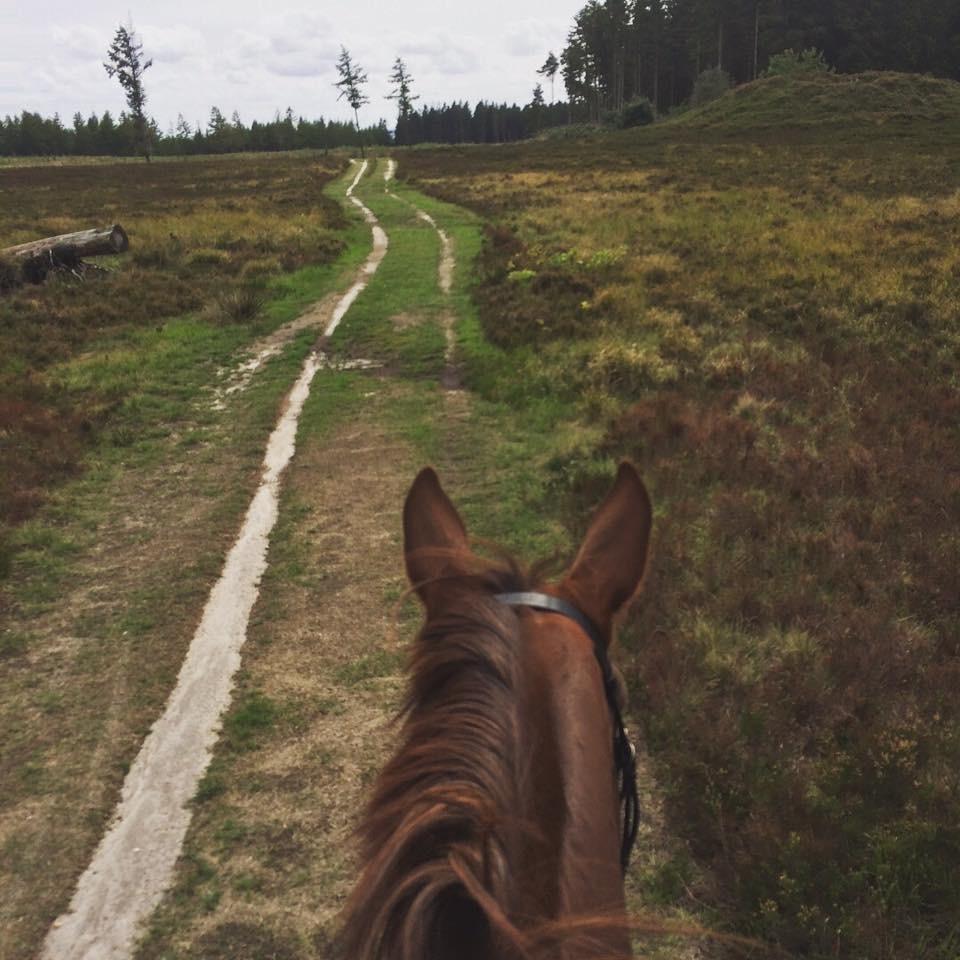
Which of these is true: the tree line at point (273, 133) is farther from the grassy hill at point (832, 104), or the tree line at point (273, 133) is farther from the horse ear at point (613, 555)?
the horse ear at point (613, 555)

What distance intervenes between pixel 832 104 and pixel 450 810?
64120mm

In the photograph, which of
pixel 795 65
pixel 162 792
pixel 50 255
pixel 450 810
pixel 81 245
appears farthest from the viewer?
pixel 795 65

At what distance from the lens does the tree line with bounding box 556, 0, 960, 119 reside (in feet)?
234

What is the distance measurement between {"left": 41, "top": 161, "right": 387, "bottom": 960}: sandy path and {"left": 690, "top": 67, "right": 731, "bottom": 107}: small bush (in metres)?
74.0

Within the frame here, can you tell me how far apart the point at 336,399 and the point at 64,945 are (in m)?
7.47

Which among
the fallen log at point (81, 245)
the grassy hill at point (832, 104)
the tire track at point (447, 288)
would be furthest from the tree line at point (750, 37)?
the fallen log at point (81, 245)

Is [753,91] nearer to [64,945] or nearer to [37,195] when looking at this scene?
[37,195]

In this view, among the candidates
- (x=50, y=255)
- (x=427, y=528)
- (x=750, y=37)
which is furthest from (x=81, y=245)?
(x=750, y=37)

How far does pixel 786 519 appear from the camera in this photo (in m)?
6.28

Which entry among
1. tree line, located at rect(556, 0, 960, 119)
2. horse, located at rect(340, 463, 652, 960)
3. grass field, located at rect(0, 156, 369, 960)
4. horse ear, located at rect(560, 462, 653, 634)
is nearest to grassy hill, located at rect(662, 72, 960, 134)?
tree line, located at rect(556, 0, 960, 119)

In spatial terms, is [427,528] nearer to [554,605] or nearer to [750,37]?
[554,605]

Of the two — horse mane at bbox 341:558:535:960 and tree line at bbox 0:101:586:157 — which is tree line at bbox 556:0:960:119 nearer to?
tree line at bbox 0:101:586:157

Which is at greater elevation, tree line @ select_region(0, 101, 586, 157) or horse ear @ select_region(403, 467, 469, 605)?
tree line @ select_region(0, 101, 586, 157)

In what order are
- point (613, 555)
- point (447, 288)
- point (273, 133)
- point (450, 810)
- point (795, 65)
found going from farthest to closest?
1. point (273, 133)
2. point (795, 65)
3. point (447, 288)
4. point (613, 555)
5. point (450, 810)
